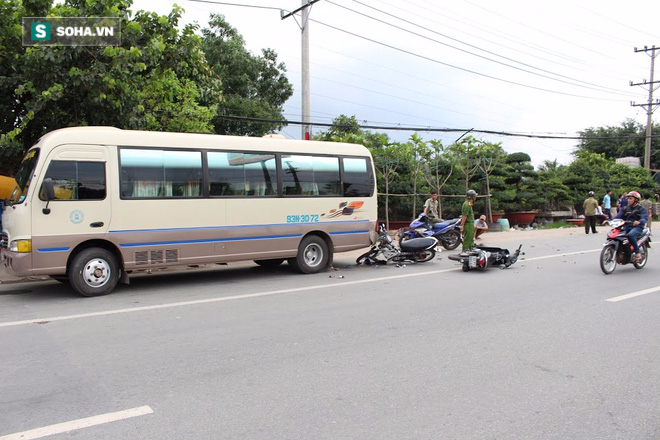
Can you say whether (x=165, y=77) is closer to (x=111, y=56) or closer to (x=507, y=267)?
(x=111, y=56)

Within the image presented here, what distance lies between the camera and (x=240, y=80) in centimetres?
2980

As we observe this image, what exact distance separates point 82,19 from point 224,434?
9.73 metres

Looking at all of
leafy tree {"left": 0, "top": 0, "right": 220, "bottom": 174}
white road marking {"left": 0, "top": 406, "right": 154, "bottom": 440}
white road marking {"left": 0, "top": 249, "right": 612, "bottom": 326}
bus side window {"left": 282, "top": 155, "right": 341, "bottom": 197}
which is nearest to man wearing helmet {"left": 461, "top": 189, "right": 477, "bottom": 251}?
white road marking {"left": 0, "top": 249, "right": 612, "bottom": 326}

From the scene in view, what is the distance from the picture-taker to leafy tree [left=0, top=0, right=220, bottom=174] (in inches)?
404

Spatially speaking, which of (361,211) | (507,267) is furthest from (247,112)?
(507,267)

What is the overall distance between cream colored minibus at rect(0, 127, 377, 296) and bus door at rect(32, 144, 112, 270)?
0.6 inches

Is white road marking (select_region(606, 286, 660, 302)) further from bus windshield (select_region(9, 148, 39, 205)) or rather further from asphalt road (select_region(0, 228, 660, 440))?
bus windshield (select_region(9, 148, 39, 205))

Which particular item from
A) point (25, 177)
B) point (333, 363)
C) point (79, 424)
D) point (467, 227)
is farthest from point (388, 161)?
point (79, 424)

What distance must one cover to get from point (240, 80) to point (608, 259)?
23511 mm

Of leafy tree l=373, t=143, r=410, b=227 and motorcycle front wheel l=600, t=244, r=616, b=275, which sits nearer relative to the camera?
motorcycle front wheel l=600, t=244, r=616, b=275

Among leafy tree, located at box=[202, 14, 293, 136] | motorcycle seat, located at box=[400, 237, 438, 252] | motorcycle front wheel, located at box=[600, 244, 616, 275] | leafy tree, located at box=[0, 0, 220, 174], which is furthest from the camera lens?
leafy tree, located at box=[202, 14, 293, 136]

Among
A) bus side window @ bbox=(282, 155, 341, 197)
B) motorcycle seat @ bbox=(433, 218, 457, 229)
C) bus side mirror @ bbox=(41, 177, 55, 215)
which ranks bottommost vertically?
motorcycle seat @ bbox=(433, 218, 457, 229)

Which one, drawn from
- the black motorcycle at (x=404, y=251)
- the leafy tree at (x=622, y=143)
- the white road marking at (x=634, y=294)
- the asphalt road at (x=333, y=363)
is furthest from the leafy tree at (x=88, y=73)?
the leafy tree at (x=622, y=143)

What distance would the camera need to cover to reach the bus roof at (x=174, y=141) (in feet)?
28.3
